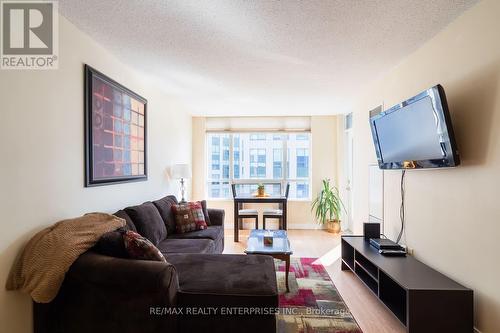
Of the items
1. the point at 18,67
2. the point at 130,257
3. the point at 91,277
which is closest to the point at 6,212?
the point at 91,277

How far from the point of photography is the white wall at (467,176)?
5.94 feet

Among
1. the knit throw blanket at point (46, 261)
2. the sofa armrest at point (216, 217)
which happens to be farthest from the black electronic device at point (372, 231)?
the knit throw blanket at point (46, 261)

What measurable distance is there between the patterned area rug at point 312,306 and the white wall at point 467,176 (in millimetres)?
904

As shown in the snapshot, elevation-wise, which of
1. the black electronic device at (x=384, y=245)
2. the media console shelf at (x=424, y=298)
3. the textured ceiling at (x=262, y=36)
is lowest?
the media console shelf at (x=424, y=298)

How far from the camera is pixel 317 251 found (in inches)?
164

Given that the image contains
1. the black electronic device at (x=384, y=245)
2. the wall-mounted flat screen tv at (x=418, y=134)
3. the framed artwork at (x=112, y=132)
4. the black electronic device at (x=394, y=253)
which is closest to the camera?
the wall-mounted flat screen tv at (x=418, y=134)

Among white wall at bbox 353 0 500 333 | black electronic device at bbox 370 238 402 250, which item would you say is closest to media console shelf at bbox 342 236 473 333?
white wall at bbox 353 0 500 333

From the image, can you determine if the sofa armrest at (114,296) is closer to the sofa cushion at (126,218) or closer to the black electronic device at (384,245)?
the sofa cushion at (126,218)

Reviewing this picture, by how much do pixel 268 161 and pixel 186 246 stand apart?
3319 mm

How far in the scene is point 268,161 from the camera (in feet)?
19.3

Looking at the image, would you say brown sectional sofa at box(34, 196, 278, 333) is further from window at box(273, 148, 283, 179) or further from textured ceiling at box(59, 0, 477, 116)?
window at box(273, 148, 283, 179)

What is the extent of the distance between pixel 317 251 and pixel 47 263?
345 centimetres

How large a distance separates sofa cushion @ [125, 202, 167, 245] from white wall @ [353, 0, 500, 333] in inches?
104

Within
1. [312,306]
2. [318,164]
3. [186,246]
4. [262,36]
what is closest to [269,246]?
[312,306]
